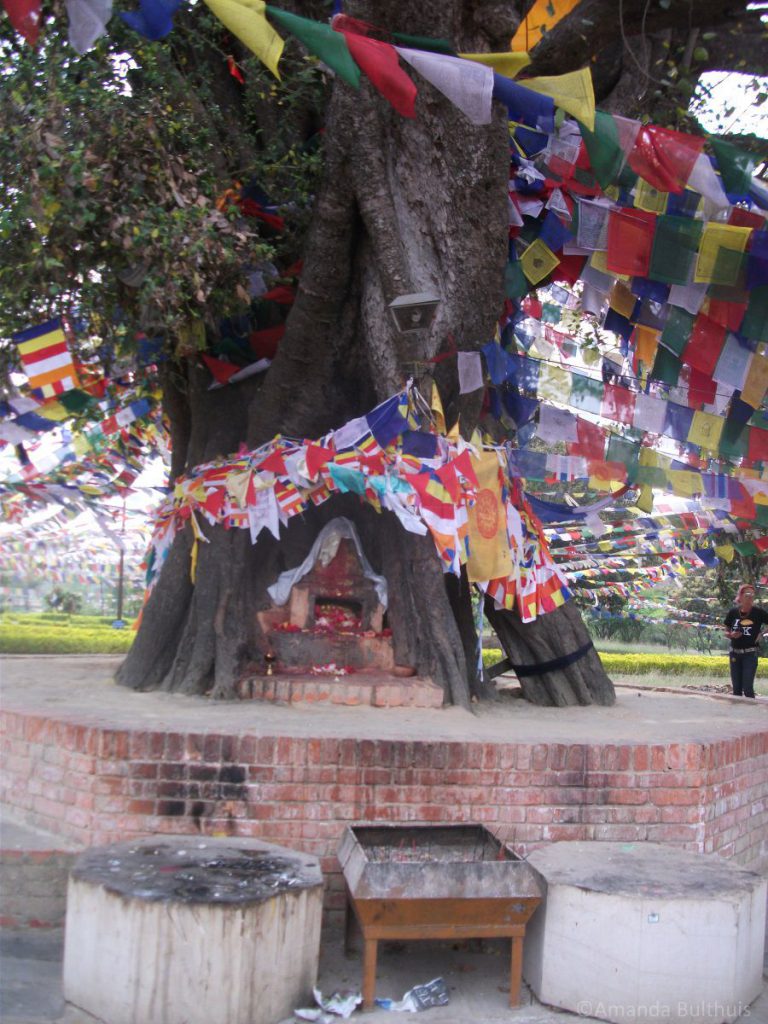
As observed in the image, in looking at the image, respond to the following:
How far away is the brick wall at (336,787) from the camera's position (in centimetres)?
480

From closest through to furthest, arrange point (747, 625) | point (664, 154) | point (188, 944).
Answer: point (188, 944), point (664, 154), point (747, 625)

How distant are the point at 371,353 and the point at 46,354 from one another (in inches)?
91.5

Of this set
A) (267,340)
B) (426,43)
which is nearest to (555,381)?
(267,340)

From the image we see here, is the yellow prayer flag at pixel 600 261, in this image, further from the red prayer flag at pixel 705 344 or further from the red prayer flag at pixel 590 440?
the red prayer flag at pixel 590 440

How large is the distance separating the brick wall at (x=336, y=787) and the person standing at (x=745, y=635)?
5889mm

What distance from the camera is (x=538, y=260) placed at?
25.3 ft

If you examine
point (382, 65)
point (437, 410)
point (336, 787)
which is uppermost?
point (382, 65)

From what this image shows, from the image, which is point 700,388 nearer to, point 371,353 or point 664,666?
point 371,353

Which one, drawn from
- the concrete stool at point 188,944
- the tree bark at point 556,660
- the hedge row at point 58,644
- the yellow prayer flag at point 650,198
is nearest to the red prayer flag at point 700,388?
the yellow prayer flag at point 650,198

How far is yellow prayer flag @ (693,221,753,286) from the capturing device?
682 centimetres

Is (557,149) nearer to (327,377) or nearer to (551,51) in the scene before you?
(551,51)

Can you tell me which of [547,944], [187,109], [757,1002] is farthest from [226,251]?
[757,1002]

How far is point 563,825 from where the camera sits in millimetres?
5094

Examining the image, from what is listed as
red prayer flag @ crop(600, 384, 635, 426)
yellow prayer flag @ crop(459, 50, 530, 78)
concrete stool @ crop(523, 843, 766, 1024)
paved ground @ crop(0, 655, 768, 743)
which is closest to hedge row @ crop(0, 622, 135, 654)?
paved ground @ crop(0, 655, 768, 743)
